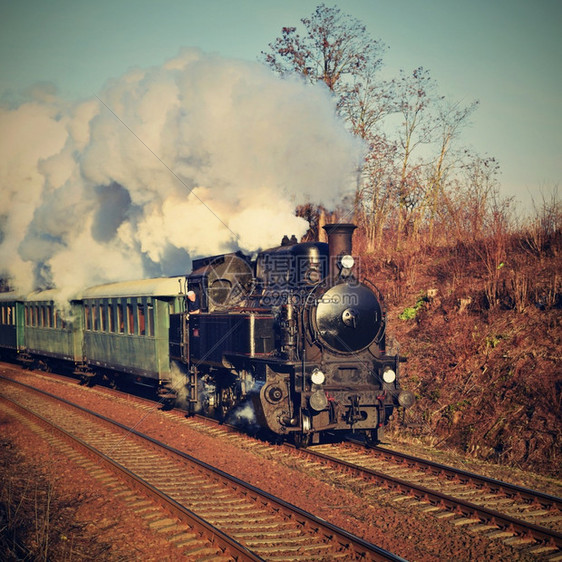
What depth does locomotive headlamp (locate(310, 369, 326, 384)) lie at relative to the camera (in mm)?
8750

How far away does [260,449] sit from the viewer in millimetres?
9414

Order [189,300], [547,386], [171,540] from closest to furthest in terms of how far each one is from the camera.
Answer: [171,540], [547,386], [189,300]

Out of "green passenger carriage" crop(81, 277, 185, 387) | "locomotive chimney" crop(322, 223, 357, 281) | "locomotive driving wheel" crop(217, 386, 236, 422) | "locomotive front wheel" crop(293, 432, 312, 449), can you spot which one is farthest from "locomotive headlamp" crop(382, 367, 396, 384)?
"green passenger carriage" crop(81, 277, 185, 387)

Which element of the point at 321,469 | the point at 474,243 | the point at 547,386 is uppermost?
the point at 474,243

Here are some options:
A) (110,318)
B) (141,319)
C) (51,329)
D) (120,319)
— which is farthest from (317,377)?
(51,329)

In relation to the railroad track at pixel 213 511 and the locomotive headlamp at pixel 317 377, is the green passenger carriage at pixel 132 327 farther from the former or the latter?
the locomotive headlamp at pixel 317 377

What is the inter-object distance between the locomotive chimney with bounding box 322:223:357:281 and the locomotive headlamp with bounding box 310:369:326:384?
1.41 meters

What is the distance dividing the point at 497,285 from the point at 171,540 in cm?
843

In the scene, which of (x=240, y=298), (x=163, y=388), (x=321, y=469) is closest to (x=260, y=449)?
(x=321, y=469)

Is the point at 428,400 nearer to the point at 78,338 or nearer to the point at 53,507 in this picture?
the point at 53,507

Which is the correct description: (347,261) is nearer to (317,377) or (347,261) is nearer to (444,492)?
(317,377)

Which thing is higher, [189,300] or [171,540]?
[189,300]

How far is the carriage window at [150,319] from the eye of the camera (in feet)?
43.4

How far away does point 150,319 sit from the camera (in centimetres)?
1334
